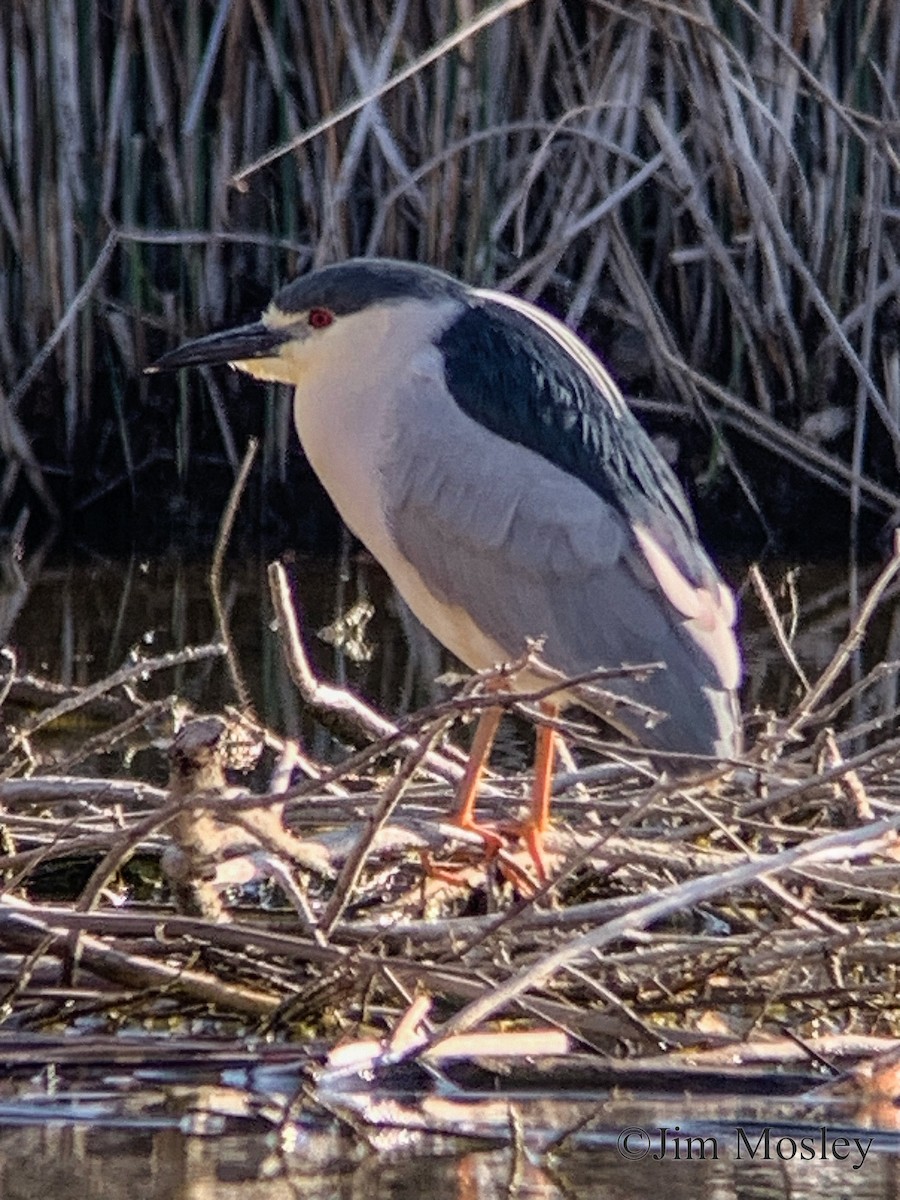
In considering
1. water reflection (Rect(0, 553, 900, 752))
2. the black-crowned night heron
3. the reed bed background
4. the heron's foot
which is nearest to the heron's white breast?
the black-crowned night heron

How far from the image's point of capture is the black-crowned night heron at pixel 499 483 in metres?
4.32

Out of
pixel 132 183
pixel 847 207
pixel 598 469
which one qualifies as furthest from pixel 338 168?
pixel 598 469

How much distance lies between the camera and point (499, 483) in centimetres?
446

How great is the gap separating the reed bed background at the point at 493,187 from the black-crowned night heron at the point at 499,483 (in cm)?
283

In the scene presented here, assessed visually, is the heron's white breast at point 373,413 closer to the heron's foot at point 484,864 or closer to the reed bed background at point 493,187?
the heron's foot at point 484,864

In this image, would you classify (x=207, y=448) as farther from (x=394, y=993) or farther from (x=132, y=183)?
(x=394, y=993)

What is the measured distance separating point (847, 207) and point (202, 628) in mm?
2505

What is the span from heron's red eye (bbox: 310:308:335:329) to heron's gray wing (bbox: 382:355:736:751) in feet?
0.67

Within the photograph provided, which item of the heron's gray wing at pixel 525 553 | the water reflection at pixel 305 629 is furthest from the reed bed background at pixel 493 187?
the heron's gray wing at pixel 525 553

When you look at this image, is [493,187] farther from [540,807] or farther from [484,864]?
[484,864]

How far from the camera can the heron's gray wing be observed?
432 cm

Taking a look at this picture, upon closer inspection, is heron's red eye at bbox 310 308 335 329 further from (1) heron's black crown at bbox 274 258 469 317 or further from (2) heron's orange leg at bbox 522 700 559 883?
(2) heron's orange leg at bbox 522 700 559 883

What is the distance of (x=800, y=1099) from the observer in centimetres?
331

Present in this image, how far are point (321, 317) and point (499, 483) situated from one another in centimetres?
47
